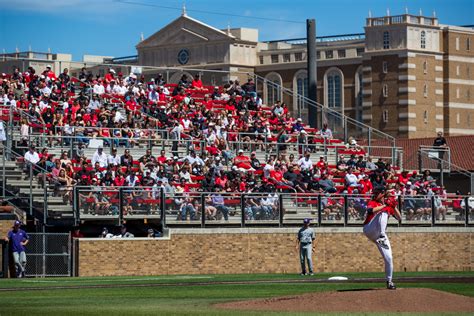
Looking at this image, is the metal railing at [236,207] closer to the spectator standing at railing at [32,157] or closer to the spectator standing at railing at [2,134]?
the spectator standing at railing at [32,157]

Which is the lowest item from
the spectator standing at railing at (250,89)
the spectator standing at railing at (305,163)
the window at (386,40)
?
the spectator standing at railing at (305,163)

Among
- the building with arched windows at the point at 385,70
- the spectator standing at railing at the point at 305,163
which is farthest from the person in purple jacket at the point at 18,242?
the building with arched windows at the point at 385,70

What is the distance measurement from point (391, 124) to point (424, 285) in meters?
87.5

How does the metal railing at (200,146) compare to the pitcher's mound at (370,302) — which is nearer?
the pitcher's mound at (370,302)

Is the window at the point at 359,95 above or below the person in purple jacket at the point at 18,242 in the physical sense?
above

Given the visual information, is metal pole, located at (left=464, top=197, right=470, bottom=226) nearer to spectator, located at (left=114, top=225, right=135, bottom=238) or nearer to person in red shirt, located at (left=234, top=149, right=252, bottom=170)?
person in red shirt, located at (left=234, top=149, right=252, bottom=170)

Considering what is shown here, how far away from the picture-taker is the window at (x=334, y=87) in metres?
124

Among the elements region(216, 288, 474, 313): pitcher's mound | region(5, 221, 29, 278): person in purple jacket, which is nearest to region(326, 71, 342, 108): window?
region(5, 221, 29, 278): person in purple jacket

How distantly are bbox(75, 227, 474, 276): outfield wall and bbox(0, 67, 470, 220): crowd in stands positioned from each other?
2.55 feet

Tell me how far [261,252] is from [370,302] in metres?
18.8

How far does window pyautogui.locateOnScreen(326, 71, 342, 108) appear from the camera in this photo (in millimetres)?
124062

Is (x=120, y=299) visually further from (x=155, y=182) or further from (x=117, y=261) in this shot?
(x=155, y=182)

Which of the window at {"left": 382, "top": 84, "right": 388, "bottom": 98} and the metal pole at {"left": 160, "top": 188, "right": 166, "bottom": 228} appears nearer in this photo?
the metal pole at {"left": 160, "top": 188, "right": 166, "bottom": 228}

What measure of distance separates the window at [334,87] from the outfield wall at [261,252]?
77.5 meters
